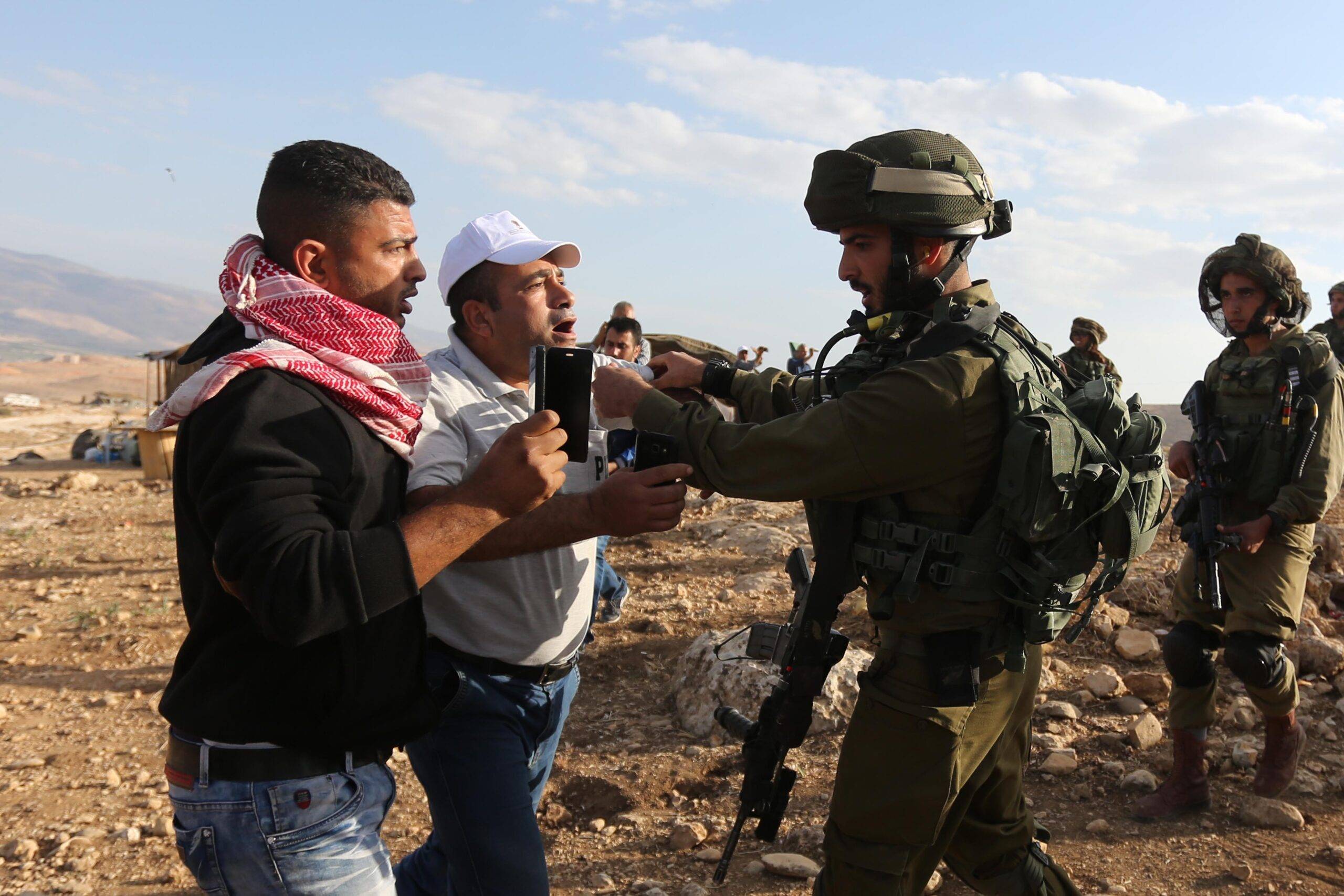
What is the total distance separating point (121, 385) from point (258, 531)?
6507 cm

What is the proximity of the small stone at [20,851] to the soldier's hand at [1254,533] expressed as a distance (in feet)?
17.2

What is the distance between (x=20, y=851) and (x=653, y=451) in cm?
Answer: 328

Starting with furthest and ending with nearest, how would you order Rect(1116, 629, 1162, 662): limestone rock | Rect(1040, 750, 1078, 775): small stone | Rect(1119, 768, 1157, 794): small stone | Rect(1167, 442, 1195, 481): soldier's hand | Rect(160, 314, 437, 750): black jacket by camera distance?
Rect(1116, 629, 1162, 662): limestone rock → Rect(1167, 442, 1195, 481): soldier's hand → Rect(1040, 750, 1078, 775): small stone → Rect(1119, 768, 1157, 794): small stone → Rect(160, 314, 437, 750): black jacket

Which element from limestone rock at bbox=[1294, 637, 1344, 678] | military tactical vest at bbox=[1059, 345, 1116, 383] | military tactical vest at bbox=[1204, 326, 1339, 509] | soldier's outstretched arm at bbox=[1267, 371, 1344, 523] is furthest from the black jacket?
military tactical vest at bbox=[1059, 345, 1116, 383]

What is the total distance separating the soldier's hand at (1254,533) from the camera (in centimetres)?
423

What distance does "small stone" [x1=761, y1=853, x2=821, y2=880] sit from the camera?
3564 mm

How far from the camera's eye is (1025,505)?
234 centimetres

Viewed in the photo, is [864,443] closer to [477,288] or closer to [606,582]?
[477,288]

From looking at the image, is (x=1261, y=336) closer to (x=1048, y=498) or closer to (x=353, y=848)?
(x=1048, y=498)

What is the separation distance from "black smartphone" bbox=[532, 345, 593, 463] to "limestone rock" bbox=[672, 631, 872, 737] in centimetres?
300

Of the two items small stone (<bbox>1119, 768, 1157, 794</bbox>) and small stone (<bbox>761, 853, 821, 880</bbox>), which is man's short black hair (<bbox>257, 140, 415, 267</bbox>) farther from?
small stone (<bbox>1119, 768, 1157, 794</bbox>)

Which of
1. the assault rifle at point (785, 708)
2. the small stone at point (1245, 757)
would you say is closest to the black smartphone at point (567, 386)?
the assault rifle at point (785, 708)

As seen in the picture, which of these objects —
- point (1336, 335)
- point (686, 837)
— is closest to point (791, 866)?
point (686, 837)

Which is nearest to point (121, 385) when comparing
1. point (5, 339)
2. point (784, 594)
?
point (784, 594)
